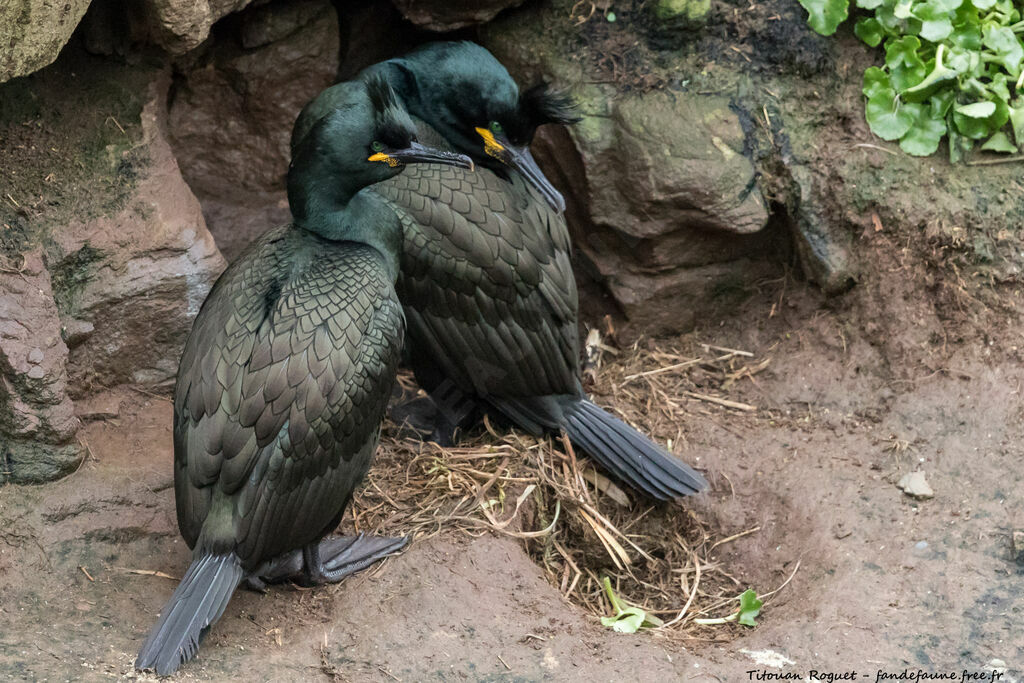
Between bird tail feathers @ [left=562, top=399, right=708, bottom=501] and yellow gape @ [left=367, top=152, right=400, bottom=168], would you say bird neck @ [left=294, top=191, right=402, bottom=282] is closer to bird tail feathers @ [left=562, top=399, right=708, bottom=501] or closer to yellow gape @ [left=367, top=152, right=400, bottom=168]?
yellow gape @ [left=367, top=152, right=400, bottom=168]

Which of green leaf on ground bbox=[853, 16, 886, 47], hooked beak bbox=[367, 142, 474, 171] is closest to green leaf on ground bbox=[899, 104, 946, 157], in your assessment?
green leaf on ground bbox=[853, 16, 886, 47]

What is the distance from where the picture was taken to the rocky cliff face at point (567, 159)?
418 centimetres

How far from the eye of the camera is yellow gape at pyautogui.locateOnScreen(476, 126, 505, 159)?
14.3ft

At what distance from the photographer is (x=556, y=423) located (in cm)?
445

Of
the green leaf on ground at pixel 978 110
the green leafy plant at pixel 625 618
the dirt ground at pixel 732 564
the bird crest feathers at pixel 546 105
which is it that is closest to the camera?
the dirt ground at pixel 732 564

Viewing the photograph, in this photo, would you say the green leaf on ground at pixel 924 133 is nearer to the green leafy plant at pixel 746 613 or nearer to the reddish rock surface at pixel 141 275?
the green leafy plant at pixel 746 613

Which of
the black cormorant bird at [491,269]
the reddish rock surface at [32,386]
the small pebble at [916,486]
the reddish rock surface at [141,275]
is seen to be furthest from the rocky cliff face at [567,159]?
the small pebble at [916,486]

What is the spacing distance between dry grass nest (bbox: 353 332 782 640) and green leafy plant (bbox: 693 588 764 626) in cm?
4

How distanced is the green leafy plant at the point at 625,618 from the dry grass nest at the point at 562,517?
0.05 metres

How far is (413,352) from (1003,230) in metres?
2.38

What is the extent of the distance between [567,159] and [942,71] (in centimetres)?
155

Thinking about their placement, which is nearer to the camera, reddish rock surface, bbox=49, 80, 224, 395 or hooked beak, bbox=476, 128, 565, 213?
reddish rock surface, bbox=49, 80, 224, 395

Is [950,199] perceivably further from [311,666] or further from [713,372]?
[311,666]

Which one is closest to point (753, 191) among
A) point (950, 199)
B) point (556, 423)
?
point (950, 199)
